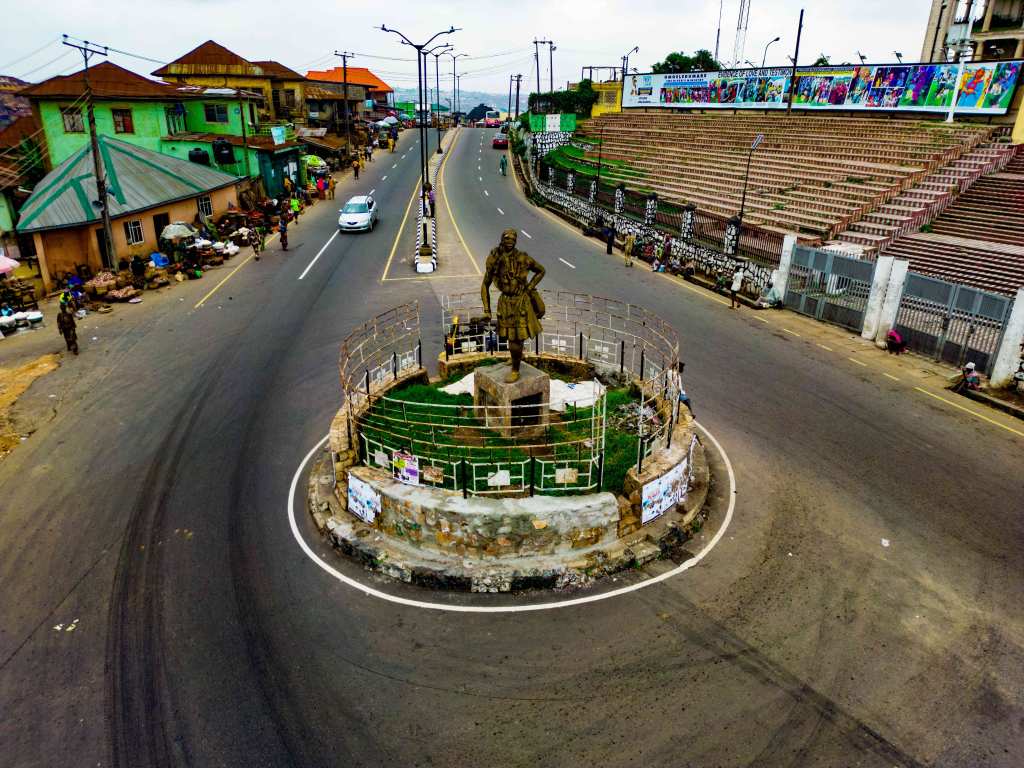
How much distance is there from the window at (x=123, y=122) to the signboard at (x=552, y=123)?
37091 mm

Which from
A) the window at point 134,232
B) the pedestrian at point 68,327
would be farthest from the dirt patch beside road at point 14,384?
the window at point 134,232

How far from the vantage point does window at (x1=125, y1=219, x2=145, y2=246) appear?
93.1 ft

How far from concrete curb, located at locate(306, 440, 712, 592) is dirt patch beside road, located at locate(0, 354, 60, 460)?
790cm

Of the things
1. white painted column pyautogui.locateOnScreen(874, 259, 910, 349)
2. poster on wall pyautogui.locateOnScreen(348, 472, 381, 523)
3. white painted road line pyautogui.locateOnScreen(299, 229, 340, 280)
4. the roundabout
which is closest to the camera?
the roundabout

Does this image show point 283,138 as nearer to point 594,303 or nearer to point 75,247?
point 75,247

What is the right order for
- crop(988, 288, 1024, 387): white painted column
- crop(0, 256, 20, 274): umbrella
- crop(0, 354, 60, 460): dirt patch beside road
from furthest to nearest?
1. crop(0, 256, 20, 274): umbrella
2. crop(988, 288, 1024, 387): white painted column
3. crop(0, 354, 60, 460): dirt patch beside road

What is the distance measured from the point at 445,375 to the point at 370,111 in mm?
90260

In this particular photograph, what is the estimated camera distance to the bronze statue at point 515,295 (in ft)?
37.4

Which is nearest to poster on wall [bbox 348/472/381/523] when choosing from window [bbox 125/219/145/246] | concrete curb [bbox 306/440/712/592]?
concrete curb [bbox 306/440/712/592]

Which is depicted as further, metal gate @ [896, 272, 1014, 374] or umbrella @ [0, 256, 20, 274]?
umbrella @ [0, 256, 20, 274]

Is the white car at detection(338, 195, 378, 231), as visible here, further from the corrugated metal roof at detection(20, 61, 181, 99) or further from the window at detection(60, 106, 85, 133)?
the window at detection(60, 106, 85, 133)

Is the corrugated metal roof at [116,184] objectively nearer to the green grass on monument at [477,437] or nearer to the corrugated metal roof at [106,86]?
the corrugated metal roof at [106,86]

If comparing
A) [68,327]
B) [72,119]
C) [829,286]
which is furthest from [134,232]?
[829,286]

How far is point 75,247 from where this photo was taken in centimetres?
2547
